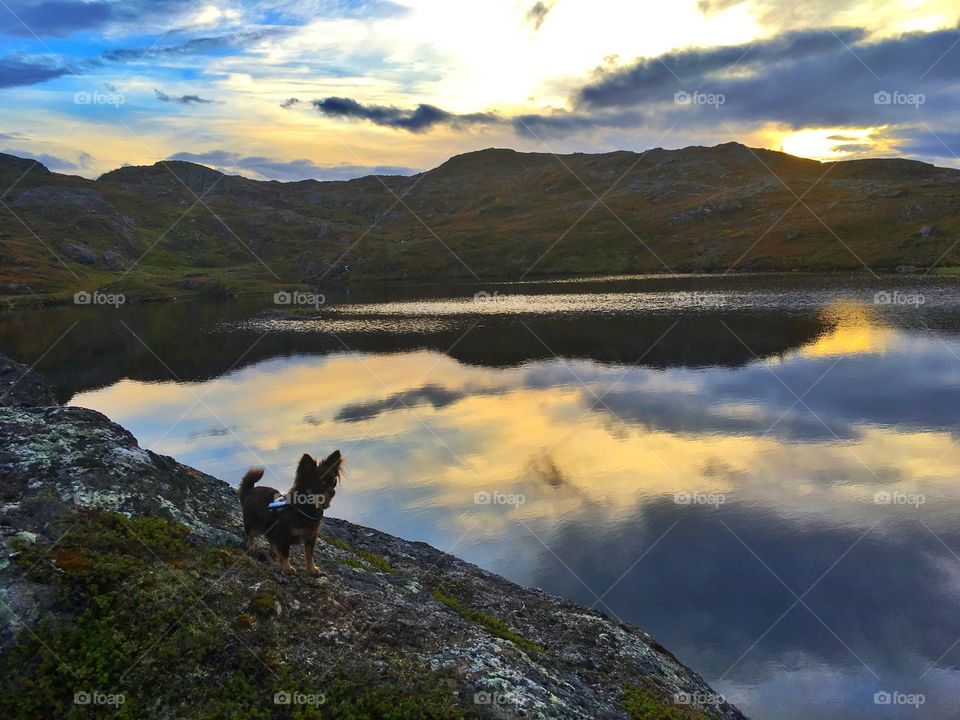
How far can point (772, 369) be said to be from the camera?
60.8 meters

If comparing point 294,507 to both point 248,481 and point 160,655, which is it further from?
point 160,655

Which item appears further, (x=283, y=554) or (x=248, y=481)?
(x=248, y=481)

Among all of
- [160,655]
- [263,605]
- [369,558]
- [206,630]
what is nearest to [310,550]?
[263,605]

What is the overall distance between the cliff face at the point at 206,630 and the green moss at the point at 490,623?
0.24 feet

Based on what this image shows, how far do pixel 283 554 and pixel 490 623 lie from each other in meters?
5.61

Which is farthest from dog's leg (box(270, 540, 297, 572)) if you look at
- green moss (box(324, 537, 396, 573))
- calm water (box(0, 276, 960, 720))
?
calm water (box(0, 276, 960, 720))

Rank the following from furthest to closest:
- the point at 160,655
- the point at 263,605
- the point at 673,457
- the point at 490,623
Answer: the point at 673,457, the point at 490,623, the point at 263,605, the point at 160,655

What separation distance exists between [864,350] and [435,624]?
70.2 metres

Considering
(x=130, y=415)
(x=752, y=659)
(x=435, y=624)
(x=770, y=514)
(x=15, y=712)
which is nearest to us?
(x=15, y=712)

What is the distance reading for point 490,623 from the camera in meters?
15.0

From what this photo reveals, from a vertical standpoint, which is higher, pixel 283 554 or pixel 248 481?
pixel 248 481

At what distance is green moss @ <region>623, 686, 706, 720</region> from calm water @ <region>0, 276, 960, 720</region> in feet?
19.3

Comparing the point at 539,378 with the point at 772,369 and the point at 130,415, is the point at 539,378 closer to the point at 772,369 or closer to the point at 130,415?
the point at 772,369

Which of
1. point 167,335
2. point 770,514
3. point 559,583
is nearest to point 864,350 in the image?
point 770,514
